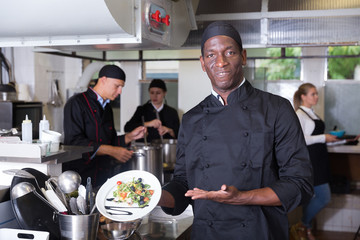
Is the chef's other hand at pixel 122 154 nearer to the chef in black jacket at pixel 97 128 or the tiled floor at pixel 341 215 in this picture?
the chef in black jacket at pixel 97 128

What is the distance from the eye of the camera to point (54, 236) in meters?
1.93

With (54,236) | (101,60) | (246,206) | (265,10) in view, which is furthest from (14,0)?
Result: (101,60)

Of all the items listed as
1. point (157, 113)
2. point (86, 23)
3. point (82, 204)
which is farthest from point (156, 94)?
point (82, 204)

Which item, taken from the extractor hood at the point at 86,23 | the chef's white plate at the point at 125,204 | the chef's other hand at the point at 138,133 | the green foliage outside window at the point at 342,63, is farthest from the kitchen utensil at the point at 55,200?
the green foliage outside window at the point at 342,63

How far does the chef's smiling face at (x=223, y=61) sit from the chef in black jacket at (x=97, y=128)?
165 cm

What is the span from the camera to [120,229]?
197cm

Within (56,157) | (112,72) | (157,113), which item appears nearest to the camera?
(56,157)

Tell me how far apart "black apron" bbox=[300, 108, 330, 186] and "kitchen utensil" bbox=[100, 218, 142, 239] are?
314 cm

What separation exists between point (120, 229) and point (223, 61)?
33.7 inches

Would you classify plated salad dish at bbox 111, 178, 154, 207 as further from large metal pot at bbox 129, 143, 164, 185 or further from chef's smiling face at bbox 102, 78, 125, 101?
chef's smiling face at bbox 102, 78, 125, 101

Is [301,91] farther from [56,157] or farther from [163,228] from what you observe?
[56,157]

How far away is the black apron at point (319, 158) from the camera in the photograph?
4.71 meters

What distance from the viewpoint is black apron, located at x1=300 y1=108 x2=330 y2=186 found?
471cm

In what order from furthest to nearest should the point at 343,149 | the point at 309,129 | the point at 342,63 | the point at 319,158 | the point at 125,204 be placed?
the point at 342,63 → the point at 343,149 → the point at 319,158 → the point at 309,129 → the point at 125,204
